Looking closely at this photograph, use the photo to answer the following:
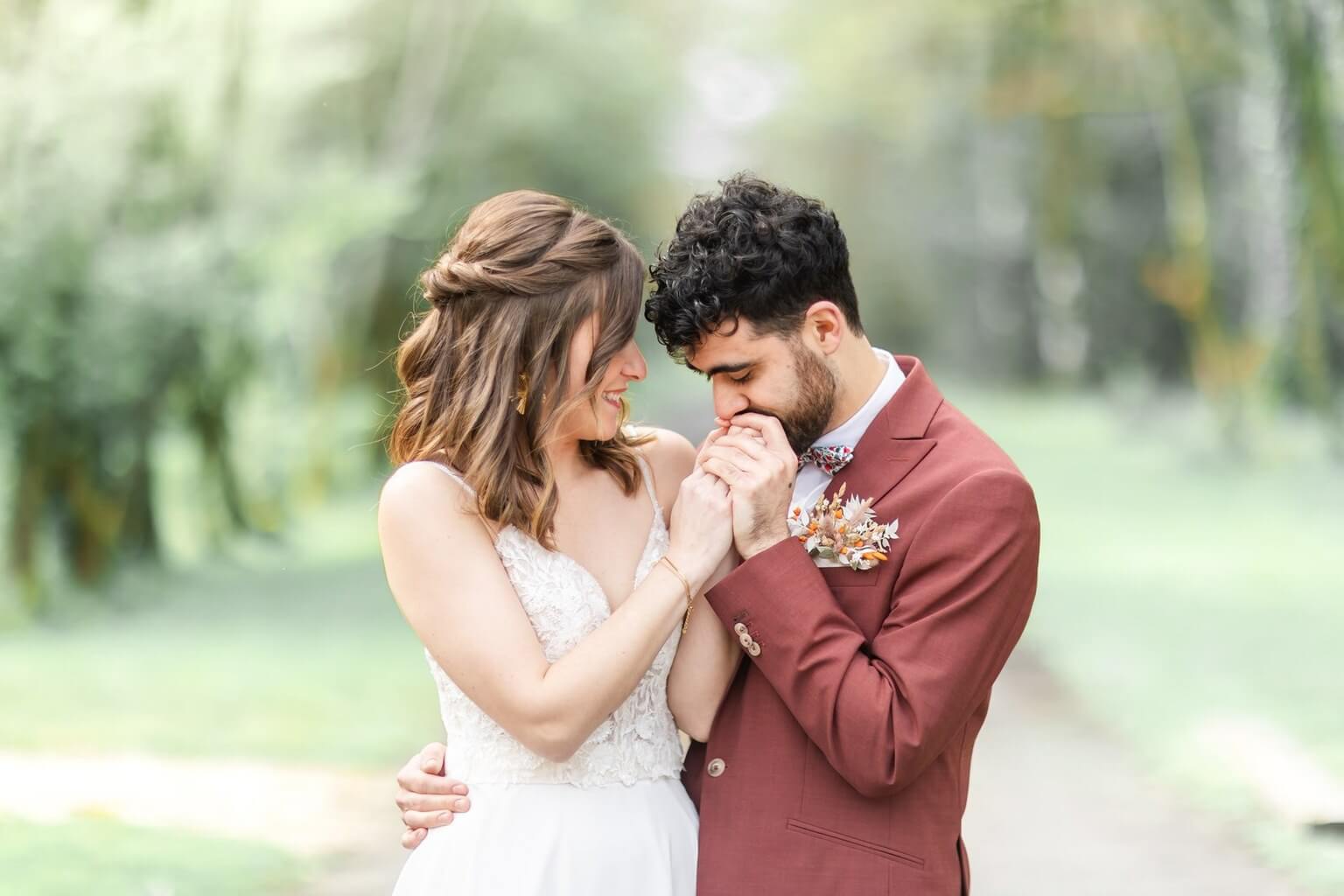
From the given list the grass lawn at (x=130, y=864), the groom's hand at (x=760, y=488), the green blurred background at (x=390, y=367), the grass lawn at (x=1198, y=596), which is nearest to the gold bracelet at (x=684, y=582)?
the groom's hand at (x=760, y=488)

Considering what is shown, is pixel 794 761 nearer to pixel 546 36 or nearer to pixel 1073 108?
pixel 546 36

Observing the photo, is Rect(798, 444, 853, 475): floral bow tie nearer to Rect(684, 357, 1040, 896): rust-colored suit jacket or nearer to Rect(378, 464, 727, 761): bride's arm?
Rect(684, 357, 1040, 896): rust-colored suit jacket

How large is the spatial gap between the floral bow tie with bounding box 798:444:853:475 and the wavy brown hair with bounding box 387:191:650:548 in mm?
433

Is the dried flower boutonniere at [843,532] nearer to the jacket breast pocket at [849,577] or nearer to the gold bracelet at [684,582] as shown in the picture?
the jacket breast pocket at [849,577]

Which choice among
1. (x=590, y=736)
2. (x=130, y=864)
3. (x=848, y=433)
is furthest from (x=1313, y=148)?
(x=590, y=736)

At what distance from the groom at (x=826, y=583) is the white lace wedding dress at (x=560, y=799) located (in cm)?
9

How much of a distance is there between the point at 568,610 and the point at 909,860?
78 centimetres

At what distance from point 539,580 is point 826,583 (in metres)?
0.56

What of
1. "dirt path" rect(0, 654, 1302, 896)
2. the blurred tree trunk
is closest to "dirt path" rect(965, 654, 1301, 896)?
"dirt path" rect(0, 654, 1302, 896)

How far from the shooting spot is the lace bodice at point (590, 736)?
269cm

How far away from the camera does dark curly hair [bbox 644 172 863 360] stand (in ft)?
8.59

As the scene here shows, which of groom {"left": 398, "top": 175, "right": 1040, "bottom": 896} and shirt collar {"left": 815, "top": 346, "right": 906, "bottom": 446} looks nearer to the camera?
groom {"left": 398, "top": 175, "right": 1040, "bottom": 896}

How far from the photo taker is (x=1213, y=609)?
11.0m

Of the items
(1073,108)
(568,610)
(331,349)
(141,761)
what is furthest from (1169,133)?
(568,610)
